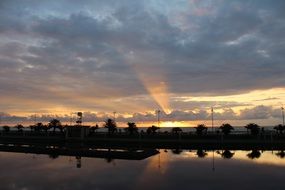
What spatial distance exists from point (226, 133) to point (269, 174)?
49.6m

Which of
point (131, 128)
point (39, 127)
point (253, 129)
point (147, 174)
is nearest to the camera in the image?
point (147, 174)

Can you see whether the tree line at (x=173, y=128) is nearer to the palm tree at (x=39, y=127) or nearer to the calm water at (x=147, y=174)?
the palm tree at (x=39, y=127)

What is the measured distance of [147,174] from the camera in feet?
90.5

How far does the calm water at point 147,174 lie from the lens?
75.9 ft

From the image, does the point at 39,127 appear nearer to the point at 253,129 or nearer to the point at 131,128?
the point at 131,128

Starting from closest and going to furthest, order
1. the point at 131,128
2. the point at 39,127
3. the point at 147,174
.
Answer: the point at 147,174, the point at 131,128, the point at 39,127

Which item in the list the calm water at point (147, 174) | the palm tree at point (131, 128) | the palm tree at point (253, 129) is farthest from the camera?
the palm tree at point (131, 128)

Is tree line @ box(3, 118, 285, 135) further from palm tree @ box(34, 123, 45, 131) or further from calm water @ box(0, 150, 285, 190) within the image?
calm water @ box(0, 150, 285, 190)

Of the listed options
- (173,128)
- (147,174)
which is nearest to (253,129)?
(173,128)

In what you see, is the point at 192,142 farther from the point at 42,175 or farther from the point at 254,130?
the point at 42,175

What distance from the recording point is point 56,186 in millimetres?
22766

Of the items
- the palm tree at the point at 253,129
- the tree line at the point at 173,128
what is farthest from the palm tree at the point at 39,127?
the palm tree at the point at 253,129

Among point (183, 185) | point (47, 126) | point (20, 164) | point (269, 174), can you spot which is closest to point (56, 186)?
point (183, 185)

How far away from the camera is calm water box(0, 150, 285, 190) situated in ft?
75.9
